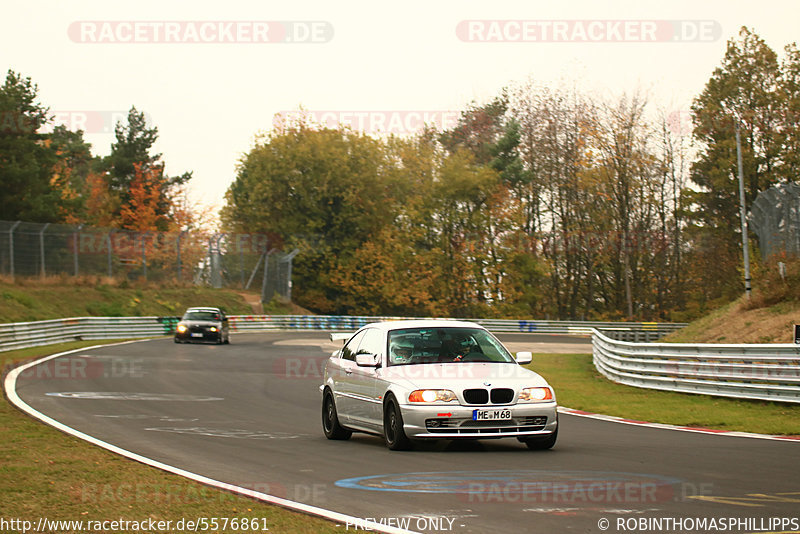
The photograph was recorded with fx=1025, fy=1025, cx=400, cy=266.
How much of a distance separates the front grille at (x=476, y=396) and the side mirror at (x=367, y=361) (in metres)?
1.43

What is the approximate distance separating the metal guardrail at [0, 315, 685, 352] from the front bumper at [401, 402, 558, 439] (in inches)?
1010

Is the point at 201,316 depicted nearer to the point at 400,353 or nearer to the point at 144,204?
the point at 400,353

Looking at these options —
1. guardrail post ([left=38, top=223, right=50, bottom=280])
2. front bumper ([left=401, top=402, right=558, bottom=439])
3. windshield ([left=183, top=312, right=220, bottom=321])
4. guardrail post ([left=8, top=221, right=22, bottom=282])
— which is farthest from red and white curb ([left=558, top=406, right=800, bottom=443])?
guardrail post ([left=38, top=223, right=50, bottom=280])

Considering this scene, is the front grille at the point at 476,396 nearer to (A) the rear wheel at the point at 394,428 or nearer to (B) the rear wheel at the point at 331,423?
(A) the rear wheel at the point at 394,428

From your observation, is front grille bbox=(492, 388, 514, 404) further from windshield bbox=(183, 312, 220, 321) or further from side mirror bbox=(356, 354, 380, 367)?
windshield bbox=(183, 312, 220, 321)

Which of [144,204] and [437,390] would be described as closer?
[437,390]

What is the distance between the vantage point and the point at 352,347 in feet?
44.4

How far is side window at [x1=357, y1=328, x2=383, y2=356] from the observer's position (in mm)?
12625

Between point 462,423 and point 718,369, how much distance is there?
31.8ft

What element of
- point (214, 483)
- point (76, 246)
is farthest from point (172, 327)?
point (214, 483)

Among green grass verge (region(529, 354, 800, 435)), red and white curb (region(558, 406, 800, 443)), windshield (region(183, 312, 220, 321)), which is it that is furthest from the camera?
windshield (region(183, 312, 220, 321))

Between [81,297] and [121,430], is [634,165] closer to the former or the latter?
[81,297]

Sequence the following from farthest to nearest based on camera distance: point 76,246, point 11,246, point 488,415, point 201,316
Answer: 1. point 76,246
2. point 11,246
3. point 201,316
4. point 488,415

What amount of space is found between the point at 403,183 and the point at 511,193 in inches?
336
